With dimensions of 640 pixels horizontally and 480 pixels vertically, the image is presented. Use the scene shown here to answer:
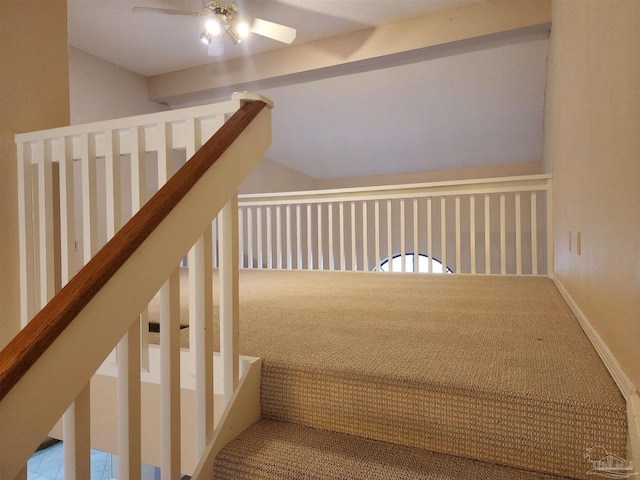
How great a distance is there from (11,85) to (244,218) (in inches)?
146

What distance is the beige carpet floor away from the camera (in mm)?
904

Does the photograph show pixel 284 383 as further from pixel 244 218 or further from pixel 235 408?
pixel 244 218

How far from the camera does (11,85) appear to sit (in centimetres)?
146

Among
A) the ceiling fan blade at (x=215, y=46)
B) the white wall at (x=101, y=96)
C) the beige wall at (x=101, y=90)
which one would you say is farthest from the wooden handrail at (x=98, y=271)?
the beige wall at (x=101, y=90)

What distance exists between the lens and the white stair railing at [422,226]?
3297 millimetres

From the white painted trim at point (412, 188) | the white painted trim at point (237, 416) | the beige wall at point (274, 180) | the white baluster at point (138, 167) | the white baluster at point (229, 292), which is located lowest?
the white painted trim at point (237, 416)

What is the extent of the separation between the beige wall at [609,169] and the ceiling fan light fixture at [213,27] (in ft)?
8.16

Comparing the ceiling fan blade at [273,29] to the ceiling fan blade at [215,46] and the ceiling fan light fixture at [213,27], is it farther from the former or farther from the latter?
the ceiling fan blade at [215,46]

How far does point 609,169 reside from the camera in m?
1.06

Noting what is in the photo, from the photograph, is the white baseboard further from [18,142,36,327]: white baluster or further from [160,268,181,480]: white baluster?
[18,142,36,327]: white baluster

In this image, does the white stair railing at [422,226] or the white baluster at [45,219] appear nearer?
the white baluster at [45,219]

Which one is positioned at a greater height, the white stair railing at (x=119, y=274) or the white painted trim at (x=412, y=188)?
the white painted trim at (x=412, y=188)

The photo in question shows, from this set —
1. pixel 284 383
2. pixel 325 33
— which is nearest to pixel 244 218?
pixel 325 33

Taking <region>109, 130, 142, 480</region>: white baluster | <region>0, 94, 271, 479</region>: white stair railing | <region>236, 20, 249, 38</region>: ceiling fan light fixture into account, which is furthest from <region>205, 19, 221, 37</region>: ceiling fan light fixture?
<region>109, 130, 142, 480</region>: white baluster
